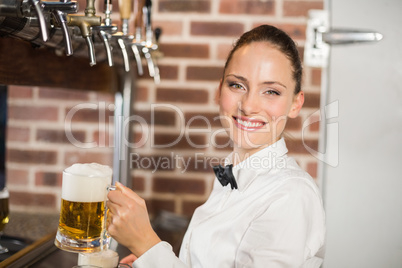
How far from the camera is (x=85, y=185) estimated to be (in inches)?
39.9

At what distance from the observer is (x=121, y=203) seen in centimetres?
99

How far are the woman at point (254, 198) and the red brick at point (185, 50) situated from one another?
2.39 feet

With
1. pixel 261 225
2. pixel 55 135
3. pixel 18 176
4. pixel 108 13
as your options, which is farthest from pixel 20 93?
pixel 261 225

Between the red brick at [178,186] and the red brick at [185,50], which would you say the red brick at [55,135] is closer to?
the red brick at [178,186]

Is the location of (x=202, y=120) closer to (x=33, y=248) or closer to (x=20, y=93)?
(x=20, y=93)

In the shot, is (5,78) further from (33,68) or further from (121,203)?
(121,203)

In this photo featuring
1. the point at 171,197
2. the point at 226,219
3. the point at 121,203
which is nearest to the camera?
the point at 121,203

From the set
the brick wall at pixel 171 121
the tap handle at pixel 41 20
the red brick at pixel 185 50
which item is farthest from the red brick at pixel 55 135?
the tap handle at pixel 41 20

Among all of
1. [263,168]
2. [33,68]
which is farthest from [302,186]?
[33,68]

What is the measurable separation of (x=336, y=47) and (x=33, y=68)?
1051mm

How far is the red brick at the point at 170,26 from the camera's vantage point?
195 cm

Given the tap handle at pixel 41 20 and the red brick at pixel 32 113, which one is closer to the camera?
the tap handle at pixel 41 20

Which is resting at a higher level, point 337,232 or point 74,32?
point 74,32

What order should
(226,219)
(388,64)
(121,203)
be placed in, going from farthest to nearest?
(388,64)
(226,219)
(121,203)
